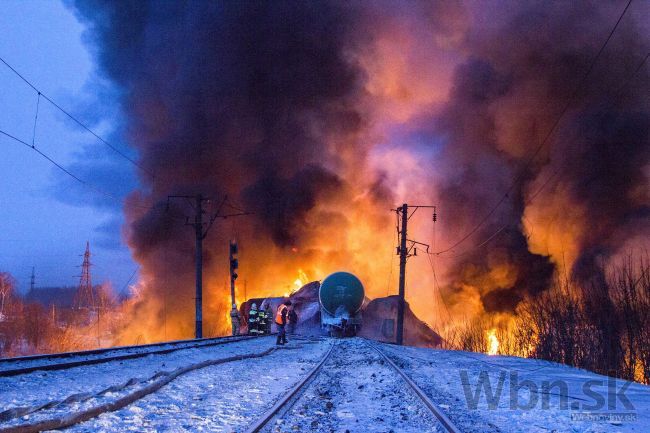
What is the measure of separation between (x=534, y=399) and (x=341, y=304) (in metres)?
22.3

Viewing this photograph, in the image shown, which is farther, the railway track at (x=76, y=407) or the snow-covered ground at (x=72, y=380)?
the snow-covered ground at (x=72, y=380)

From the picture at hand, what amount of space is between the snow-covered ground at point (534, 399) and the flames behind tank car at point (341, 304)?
17568mm

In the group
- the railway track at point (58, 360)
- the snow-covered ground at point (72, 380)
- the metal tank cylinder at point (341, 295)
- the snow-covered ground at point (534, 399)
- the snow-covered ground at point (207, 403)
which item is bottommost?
the snow-covered ground at point (534, 399)

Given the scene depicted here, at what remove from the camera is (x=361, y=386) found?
345 inches

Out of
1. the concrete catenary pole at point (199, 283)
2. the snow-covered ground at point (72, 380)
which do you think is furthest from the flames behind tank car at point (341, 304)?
the snow-covered ground at point (72, 380)

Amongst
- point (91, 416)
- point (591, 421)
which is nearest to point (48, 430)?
point (91, 416)

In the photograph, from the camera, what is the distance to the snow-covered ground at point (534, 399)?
20.2 feet

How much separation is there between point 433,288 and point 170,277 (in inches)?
793

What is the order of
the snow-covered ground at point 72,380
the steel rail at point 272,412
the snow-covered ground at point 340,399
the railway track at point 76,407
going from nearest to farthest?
1. the railway track at point 76,407
2. the steel rail at point 272,412
3. the snow-covered ground at point 340,399
4. the snow-covered ground at point 72,380

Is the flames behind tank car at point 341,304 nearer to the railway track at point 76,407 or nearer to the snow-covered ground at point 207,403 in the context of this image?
the snow-covered ground at point 207,403

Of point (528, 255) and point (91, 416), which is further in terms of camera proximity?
point (528, 255)

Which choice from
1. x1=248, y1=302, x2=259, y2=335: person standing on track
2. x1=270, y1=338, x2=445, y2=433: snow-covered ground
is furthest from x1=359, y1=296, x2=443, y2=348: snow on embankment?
x1=270, y1=338, x2=445, y2=433: snow-covered ground

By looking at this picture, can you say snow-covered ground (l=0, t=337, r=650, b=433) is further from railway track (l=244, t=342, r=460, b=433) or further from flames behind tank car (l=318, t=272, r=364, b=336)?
flames behind tank car (l=318, t=272, r=364, b=336)

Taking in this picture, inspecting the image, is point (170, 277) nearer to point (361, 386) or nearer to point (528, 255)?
point (528, 255)
